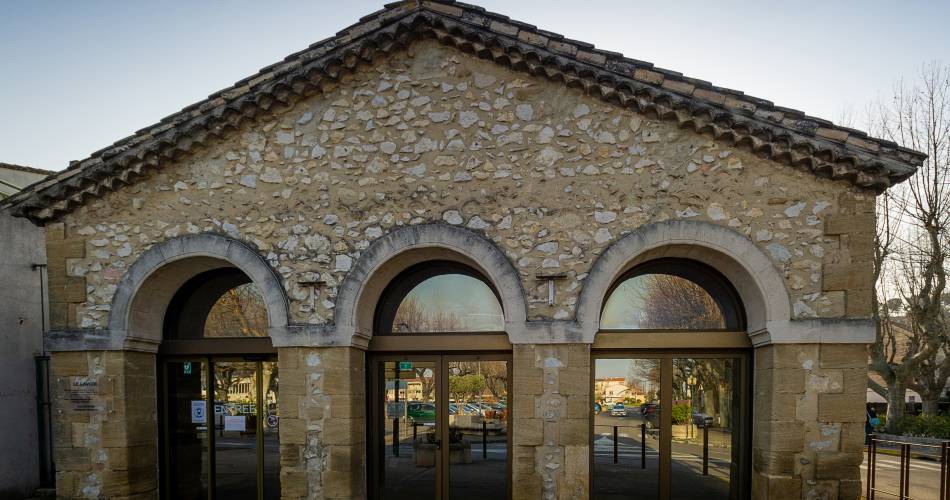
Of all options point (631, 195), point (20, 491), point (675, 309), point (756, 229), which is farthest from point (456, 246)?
point (20, 491)

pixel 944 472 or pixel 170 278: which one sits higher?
pixel 170 278

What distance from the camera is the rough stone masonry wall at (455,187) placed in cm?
641

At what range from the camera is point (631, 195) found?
655cm

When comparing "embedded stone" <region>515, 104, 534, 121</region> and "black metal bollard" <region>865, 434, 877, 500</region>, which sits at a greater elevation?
"embedded stone" <region>515, 104, 534, 121</region>

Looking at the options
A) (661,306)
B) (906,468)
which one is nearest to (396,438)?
(661,306)

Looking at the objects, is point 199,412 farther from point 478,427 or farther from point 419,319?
point 478,427

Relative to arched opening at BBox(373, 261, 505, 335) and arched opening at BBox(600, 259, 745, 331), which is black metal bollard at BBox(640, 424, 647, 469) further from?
arched opening at BBox(373, 261, 505, 335)

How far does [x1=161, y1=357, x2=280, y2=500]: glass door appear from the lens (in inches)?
307

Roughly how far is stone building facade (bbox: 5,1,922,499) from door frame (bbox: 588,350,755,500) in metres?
0.10

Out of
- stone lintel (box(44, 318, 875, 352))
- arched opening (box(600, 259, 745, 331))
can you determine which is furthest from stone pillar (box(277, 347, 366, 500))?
arched opening (box(600, 259, 745, 331))

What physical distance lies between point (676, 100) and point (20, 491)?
11.4 m

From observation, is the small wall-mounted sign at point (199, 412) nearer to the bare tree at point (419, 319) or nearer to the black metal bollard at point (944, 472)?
the bare tree at point (419, 319)

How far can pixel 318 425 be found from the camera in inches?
269

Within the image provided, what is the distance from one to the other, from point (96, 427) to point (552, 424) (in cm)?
593
